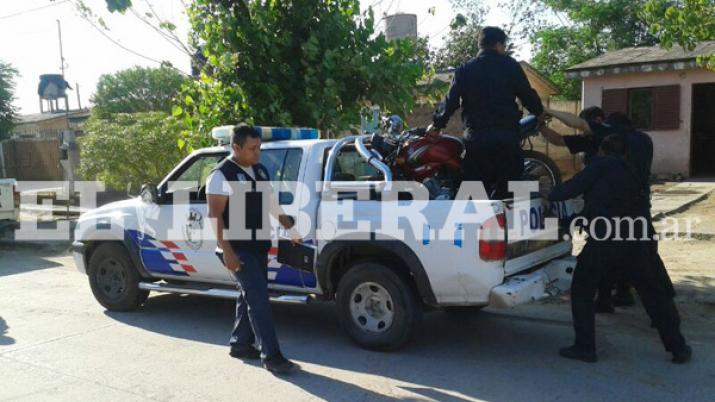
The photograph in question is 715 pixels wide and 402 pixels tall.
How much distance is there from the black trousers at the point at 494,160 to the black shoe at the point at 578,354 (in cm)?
134

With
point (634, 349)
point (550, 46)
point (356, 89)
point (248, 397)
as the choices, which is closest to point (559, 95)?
point (550, 46)

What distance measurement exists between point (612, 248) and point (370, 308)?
196 cm

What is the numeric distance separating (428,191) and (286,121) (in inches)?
125

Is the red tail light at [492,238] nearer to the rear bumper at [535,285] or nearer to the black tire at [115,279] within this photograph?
the rear bumper at [535,285]

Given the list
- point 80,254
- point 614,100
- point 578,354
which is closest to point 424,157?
point 578,354

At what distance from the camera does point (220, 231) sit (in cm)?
483

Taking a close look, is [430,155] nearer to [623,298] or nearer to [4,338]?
[623,298]

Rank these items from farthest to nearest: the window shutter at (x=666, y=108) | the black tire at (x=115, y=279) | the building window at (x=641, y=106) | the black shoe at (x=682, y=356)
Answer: the building window at (x=641, y=106) → the window shutter at (x=666, y=108) → the black tire at (x=115, y=279) → the black shoe at (x=682, y=356)

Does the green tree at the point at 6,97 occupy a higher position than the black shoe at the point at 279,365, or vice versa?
the green tree at the point at 6,97

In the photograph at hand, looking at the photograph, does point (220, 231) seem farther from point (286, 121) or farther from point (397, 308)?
point (286, 121)

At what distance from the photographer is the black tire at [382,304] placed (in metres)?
5.19

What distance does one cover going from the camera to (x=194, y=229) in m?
6.17

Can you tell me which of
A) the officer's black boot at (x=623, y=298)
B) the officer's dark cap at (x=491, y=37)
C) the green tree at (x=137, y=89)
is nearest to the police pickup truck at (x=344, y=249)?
the officer's black boot at (x=623, y=298)

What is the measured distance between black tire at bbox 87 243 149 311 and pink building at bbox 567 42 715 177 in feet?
44.8
